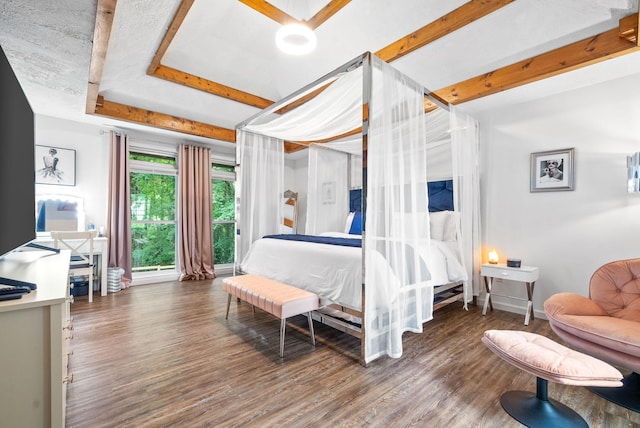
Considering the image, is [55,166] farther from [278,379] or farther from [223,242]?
[278,379]

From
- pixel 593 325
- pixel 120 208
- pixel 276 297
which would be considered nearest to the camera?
pixel 593 325

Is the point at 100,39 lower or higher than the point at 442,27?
lower

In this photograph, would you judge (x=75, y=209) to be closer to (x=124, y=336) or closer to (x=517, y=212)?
(x=124, y=336)

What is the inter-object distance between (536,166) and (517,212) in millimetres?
556

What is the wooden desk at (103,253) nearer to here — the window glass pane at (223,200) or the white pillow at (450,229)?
the window glass pane at (223,200)

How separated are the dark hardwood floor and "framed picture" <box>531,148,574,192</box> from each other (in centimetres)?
149

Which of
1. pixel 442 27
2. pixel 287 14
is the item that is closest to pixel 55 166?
pixel 287 14

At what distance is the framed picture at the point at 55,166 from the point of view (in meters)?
3.96

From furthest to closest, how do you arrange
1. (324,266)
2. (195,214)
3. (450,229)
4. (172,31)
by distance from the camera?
(195,214)
(450,229)
(324,266)
(172,31)

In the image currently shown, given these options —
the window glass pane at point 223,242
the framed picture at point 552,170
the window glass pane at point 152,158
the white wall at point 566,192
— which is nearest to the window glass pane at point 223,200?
the window glass pane at point 223,242

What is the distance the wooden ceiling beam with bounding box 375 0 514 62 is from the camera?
2.40 meters

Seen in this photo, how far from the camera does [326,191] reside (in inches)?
188

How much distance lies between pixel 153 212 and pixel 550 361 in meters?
5.46

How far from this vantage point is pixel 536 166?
3.31 meters
